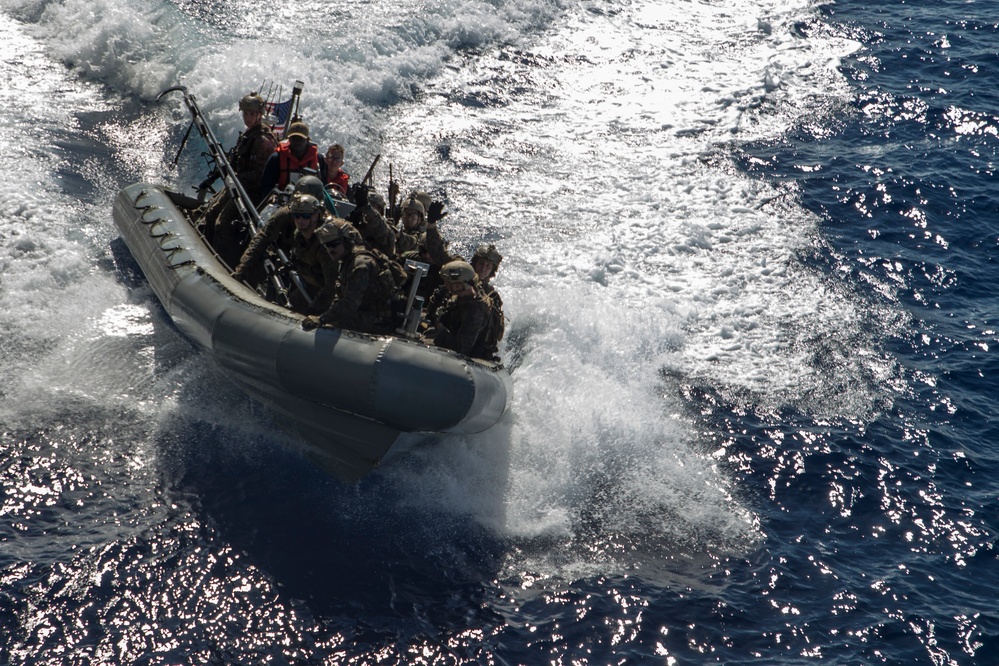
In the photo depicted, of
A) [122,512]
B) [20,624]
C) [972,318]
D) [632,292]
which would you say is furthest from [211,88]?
[972,318]

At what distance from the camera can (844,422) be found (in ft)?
37.2

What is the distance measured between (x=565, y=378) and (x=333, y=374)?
3.63 m

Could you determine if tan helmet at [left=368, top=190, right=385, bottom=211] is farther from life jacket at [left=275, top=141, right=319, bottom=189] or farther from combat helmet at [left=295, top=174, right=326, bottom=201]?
life jacket at [left=275, top=141, right=319, bottom=189]

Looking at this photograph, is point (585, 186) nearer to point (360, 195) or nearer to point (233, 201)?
point (360, 195)

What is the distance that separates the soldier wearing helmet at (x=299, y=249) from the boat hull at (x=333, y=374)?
42 cm

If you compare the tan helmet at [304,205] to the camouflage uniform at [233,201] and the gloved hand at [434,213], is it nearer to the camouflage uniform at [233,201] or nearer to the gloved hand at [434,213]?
the gloved hand at [434,213]

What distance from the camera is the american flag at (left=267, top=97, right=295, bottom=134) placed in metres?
14.1

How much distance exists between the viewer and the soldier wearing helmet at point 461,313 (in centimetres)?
949

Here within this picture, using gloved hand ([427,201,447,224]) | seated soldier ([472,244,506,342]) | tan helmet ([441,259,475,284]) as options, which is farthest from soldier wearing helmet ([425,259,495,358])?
gloved hand ([427,201,447,224])

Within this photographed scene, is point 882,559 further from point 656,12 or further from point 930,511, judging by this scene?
point 656,12

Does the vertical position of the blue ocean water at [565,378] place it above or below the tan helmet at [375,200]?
below

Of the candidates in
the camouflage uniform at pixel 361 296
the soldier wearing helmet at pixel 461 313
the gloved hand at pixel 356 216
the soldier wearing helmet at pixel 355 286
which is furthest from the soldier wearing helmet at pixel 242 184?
the soldier wearing helmet at pixel 461 313

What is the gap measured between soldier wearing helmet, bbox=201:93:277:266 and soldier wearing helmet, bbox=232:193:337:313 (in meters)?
0.94

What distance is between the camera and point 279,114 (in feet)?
46.7
